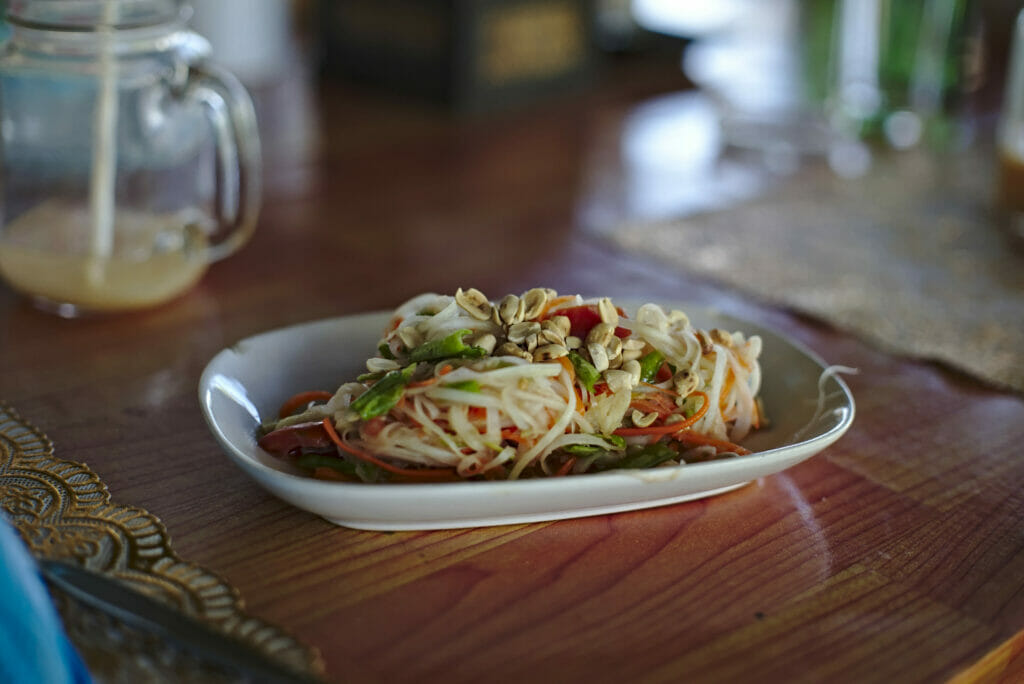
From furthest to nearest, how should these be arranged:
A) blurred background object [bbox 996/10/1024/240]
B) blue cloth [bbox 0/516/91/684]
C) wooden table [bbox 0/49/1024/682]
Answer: blurred background object [bbox 996/10/1024/240] → wooden table [bbox 0/49/1024/682] → blue cloth [bbox 0/516/91/684]

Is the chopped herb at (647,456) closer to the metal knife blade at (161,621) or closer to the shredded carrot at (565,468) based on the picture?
the shredded carrot at (565,468)

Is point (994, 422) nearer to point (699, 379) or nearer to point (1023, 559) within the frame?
point (1023, 559)

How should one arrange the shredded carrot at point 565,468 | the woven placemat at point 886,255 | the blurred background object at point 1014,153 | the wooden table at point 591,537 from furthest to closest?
the blurred background object at point 1014,153, the woven placemat at point 886,255, the shredded carrot at point 565,468, the wooden table at point 591,537

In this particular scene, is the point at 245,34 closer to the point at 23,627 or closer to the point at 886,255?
the point at 886,255

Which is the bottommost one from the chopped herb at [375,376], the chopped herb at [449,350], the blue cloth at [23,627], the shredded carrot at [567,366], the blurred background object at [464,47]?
the blue cloth at [23,627]

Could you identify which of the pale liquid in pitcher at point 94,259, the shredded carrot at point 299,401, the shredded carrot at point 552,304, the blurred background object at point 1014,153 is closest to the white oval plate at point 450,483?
the shredded carrot at point 299,401

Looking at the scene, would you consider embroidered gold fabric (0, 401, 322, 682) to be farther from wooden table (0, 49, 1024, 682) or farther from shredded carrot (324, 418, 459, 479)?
shredded carrot (324, 418, 459, 479)

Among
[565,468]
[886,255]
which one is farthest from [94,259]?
[886,255]

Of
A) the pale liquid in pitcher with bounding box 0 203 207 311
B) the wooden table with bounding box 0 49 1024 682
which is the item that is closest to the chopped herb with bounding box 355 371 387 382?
the wooden table with bounding box 0 49 1024 682
